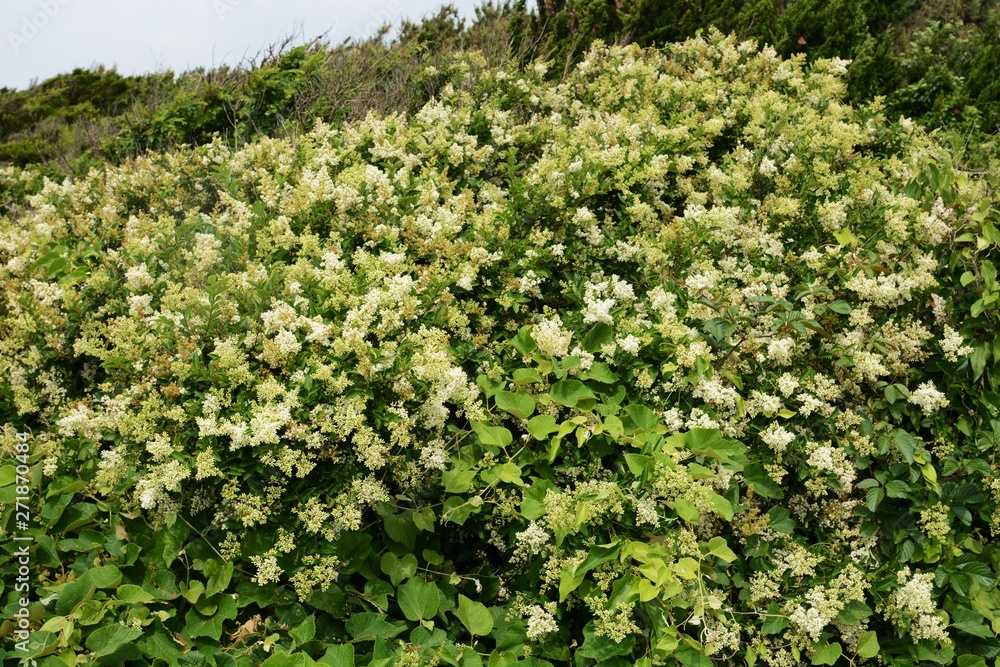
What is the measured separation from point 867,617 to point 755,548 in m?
0.53

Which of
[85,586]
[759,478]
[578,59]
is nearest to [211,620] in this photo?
[85,586]

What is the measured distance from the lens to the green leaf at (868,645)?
2.78 metres

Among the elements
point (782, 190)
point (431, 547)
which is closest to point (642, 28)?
point (782, 190)

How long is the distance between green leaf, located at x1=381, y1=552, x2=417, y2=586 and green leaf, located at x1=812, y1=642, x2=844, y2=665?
157 centimetres

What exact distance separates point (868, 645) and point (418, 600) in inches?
69.4

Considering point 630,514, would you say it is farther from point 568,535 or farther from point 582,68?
point 582,68

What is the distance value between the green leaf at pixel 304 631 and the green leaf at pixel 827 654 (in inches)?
74.0

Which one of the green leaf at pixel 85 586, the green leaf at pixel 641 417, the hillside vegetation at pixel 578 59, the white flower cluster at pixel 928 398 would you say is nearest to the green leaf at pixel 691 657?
the green leaf at pixel 641 417

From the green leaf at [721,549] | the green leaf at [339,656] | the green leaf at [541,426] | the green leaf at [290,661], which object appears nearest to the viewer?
the green leaf at [290,661]

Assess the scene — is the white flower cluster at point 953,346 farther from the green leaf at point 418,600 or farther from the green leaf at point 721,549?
the green leaf at point 418,600

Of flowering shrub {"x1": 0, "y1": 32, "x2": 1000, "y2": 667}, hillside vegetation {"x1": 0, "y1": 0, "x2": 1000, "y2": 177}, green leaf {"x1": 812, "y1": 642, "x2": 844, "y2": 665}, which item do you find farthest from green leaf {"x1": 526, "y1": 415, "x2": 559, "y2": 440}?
hillside vegetation {"x1": 0, "y1": 0, "x2": 1000, "y2": 177}

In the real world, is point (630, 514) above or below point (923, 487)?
above

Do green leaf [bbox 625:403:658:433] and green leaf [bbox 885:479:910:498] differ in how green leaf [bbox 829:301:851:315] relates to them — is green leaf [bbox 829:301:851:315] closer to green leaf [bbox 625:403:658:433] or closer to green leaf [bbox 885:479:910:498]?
green leaf [bbox 885:479:910:498]

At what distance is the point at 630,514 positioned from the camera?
2.64 m
